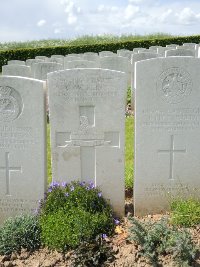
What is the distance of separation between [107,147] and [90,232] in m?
0.96

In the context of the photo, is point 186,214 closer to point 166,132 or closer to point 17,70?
point 166,132

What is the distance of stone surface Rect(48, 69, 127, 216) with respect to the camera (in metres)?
4.25

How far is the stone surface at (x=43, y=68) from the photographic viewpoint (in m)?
9.64

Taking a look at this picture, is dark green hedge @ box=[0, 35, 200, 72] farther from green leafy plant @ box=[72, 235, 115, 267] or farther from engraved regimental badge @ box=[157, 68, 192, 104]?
green leafy plant @ box=[72, 235, 115, 267]

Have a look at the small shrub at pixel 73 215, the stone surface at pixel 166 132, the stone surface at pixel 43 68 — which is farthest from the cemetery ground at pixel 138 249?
the stone surface at pixel 43 68

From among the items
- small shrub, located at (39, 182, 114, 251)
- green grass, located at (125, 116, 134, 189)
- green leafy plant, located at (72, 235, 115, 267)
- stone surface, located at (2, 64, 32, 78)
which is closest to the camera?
green leafy plant, located at (72, 235, 115, 267)

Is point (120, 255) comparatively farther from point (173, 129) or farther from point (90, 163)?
point (173, 129)

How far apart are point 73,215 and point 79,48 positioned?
18.0 m

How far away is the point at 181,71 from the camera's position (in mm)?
4379

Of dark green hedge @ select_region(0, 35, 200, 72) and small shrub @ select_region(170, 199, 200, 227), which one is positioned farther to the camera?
dark green hedge @ select_region(0, 35, 200, 72)

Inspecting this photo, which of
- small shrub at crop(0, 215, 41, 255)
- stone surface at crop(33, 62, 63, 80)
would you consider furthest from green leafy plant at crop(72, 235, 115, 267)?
stone surface at crop(33, 62, 63, 80)

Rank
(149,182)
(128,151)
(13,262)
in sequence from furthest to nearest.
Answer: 1. (128,151)
2. (149,182)
3. (13,262)

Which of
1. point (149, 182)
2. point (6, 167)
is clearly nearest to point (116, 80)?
point (149, 182)

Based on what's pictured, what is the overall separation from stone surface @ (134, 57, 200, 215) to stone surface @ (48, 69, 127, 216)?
0.80 ft
